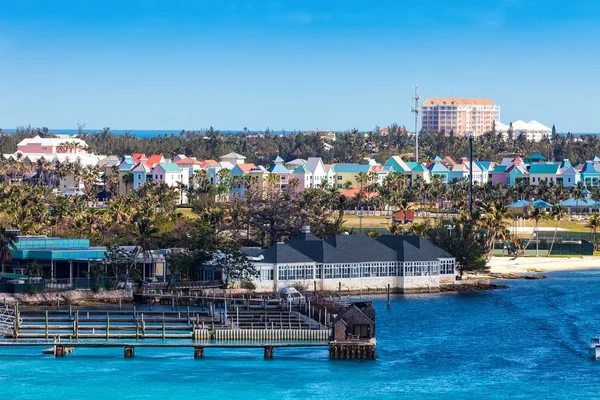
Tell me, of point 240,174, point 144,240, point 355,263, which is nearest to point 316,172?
point 240,174

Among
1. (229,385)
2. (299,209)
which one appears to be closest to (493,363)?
(229,385)

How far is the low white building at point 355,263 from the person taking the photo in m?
96.9

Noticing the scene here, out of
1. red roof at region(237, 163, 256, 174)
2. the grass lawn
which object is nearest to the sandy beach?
the grass lawn

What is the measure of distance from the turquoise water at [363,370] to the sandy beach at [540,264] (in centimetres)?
3246

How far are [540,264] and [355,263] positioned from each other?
1138 inches

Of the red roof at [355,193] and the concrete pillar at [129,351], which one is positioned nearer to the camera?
the concrete pillar at [129,351]

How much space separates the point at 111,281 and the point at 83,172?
89757 mm

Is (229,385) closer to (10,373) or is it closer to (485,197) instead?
(10,373)

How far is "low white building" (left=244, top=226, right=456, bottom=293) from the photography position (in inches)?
3814

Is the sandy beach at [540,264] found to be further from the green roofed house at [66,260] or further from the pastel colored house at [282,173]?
the pastel colored house at [282,173]

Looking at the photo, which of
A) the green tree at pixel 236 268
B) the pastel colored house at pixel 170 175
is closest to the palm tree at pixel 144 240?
the green tree at pixel 236 268

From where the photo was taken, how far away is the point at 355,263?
327ft

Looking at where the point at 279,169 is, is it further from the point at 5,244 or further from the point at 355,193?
the point at 5,244

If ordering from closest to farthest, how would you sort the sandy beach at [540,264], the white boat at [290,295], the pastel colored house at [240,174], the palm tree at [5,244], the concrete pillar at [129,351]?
1. the concrete pillar at [129,351]
2. the white boat at [290,295]
3. the palm tree at [5,244]
4. the sandy beach at [540,264]
5. the pastel colored house at [240,174]
